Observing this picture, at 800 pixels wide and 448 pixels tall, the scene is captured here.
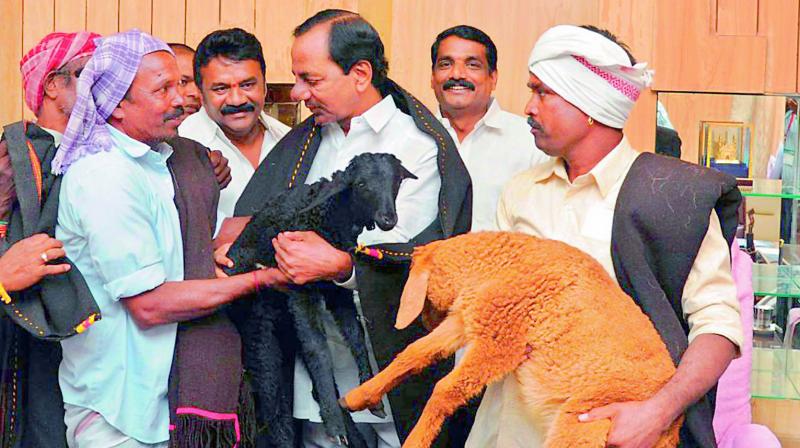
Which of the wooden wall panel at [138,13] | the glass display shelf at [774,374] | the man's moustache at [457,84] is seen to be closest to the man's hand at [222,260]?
the man's moustache at [457,84]

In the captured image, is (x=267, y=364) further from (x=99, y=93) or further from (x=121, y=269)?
(x=99, y=93)

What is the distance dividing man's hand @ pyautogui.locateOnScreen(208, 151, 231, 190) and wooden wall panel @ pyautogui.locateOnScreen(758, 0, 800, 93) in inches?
72.2

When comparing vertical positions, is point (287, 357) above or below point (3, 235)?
below

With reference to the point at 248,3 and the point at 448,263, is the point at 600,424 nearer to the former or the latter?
the point at 448,263

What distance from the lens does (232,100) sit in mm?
3146

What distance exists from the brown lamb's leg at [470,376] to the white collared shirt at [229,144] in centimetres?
119

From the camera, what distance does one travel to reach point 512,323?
2012 millimetres

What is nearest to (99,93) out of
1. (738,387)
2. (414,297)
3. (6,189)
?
(6,189)

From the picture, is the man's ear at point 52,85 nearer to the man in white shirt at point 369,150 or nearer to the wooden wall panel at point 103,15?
the man in white shirt at point 369,150

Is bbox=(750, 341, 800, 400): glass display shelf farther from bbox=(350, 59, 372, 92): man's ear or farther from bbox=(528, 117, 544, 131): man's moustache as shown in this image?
bbox=(350, 59, 372, 92): man's ear

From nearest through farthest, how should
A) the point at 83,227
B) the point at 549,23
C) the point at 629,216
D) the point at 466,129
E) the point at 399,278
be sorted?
1. the point at 629,216
2. the point at 83,227
3. the point at 399,278
4. the point at 466,129
5. the point at 549,23

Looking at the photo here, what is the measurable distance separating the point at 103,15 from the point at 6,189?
6.85 ft

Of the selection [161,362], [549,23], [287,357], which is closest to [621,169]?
[287,357]

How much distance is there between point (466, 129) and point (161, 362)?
1501 millimetres
